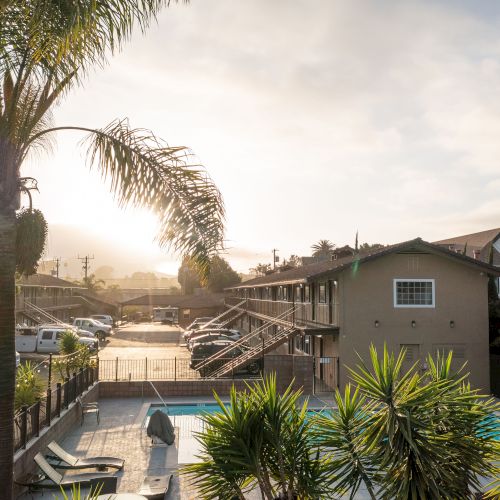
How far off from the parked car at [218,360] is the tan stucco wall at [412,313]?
582 centimetres

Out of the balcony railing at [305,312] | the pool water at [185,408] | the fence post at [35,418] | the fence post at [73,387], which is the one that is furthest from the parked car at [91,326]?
the fence post at [35,418]

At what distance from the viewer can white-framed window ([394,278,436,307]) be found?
2555cm

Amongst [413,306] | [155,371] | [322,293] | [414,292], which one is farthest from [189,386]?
[414,292]

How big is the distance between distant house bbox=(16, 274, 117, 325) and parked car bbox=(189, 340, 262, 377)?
46.5ft

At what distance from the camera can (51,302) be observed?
57469mm

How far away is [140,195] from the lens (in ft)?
23.3

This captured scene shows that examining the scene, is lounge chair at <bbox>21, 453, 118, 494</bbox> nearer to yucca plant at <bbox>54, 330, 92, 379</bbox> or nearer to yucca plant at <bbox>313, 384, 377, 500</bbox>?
yucca plant at <bbox>313, 384, 377, 500</bbox>

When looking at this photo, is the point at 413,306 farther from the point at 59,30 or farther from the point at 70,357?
the point at 59,30

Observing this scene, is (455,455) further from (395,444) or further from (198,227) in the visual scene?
(198,227)

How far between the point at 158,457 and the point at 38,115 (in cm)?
1196

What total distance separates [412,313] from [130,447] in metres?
14.6

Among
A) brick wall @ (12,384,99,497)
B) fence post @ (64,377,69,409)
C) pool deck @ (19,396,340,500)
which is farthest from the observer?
fence post @ (64,377,69,409)

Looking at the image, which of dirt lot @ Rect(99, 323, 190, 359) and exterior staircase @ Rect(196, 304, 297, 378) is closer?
exterior staircase @ Rect(196, 304, 297, 378)

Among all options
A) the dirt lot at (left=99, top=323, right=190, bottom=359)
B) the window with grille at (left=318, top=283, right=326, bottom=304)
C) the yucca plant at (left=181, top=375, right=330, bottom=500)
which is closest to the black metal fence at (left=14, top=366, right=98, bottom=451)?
the yucca plant at (left=181, top=375, right=330, bottom=500)
